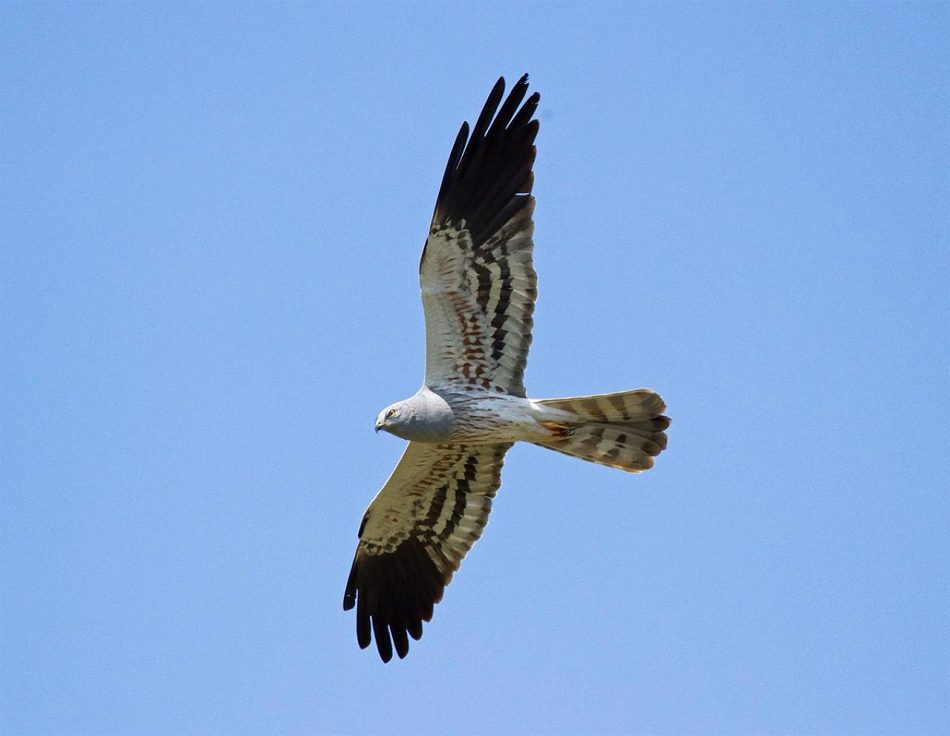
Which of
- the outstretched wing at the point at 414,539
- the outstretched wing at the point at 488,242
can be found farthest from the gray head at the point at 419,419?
the outstretched wing at the point at 414,539

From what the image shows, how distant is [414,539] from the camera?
495 inches

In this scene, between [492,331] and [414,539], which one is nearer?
[492,331]

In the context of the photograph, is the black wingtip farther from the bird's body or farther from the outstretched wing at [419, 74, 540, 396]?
the bird's body

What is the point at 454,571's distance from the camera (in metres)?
12.5

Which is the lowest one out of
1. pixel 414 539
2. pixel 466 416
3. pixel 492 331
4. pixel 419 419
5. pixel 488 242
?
pixel 414 539

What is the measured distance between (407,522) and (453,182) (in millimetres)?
3213

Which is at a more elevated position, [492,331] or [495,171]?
[495,171]

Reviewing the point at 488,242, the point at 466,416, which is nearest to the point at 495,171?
the point at 488,242

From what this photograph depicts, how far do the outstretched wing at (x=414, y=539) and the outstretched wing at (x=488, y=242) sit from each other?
1.22 meters

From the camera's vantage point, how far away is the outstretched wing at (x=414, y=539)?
12.2m

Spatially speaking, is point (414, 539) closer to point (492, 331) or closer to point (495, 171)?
point (492, 331)

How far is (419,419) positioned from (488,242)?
1.54 metres

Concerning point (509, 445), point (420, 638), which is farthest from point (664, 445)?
point (420, 638)

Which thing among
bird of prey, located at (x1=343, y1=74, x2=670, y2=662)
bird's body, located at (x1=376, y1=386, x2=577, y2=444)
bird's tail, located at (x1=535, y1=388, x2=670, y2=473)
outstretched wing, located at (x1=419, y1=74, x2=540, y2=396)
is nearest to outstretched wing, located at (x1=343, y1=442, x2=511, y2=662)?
bird of prey, located at (x1=343, y1=74, x2=670, y2=662)
